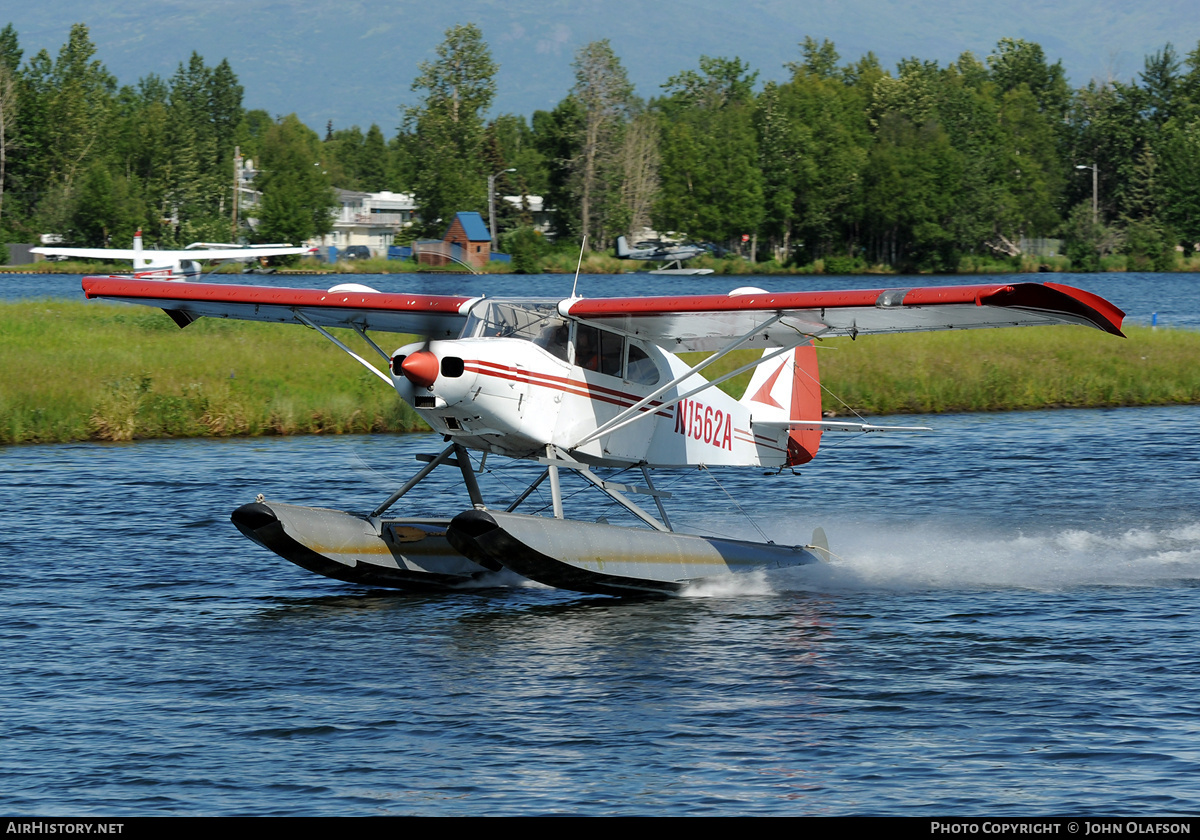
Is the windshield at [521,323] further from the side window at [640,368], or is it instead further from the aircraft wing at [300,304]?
the side window at [640,368]

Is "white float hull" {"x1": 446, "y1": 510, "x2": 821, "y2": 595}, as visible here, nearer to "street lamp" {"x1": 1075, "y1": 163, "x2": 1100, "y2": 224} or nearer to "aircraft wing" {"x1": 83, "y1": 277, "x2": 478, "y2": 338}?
"aircraft wing" {"x1": 83, "y1": 277, "x2": 478, "y2": 338}

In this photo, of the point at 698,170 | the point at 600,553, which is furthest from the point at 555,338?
the point at 698,170

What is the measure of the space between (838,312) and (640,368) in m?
2.19

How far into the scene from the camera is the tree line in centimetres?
9906

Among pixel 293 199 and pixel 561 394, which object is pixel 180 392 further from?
pixel 293 199

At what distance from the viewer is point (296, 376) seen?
25.8 m

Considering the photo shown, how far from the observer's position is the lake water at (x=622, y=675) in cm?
789

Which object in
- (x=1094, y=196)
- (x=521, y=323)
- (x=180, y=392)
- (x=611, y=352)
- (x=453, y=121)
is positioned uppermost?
(x=453, y=121)

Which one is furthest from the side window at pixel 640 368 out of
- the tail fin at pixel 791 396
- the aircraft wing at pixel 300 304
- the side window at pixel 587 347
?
the tail fin at pixel 791 396

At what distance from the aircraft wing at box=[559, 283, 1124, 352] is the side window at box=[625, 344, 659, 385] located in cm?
20

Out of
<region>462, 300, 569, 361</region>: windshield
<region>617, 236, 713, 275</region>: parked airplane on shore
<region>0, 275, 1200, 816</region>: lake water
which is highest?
<region>617, 236, 713, 275</region>: parked airplane on shore

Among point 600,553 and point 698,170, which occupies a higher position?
point 698,170

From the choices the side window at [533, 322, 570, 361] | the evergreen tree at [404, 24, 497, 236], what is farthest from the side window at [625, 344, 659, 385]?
the evergreen tree at [404, 24, 497, 236]

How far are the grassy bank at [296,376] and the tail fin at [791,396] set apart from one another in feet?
17.6
